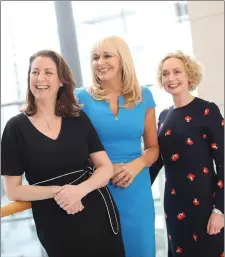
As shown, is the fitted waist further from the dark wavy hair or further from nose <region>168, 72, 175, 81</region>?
nose <region>168, 72, 175, 81</region>

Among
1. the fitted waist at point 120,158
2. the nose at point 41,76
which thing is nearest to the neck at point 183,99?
the fitted waist at point 120,158

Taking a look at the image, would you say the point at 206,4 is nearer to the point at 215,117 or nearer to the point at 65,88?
the point at 215,117

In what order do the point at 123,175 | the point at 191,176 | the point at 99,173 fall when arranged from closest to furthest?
the point at 99,173, the point at 123,175, the point at 191,176

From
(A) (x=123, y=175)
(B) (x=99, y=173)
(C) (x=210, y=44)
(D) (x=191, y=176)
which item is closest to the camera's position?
(B) (x=99, y=173)

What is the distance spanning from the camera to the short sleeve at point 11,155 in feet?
4.41

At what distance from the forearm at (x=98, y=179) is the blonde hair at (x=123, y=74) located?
39 centimetres

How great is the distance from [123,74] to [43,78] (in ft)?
1.54

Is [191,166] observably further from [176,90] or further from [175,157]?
[176,90]

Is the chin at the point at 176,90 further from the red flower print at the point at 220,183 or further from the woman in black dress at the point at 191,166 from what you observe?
the red flower print at the point at 220,183

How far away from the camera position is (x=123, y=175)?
1.64 metres

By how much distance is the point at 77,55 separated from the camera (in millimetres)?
2840

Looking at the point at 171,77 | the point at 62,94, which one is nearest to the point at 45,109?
the point at 62,94

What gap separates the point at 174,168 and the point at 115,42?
66 centimetres

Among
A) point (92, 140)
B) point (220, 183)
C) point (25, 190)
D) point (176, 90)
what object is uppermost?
point (176, 90)
